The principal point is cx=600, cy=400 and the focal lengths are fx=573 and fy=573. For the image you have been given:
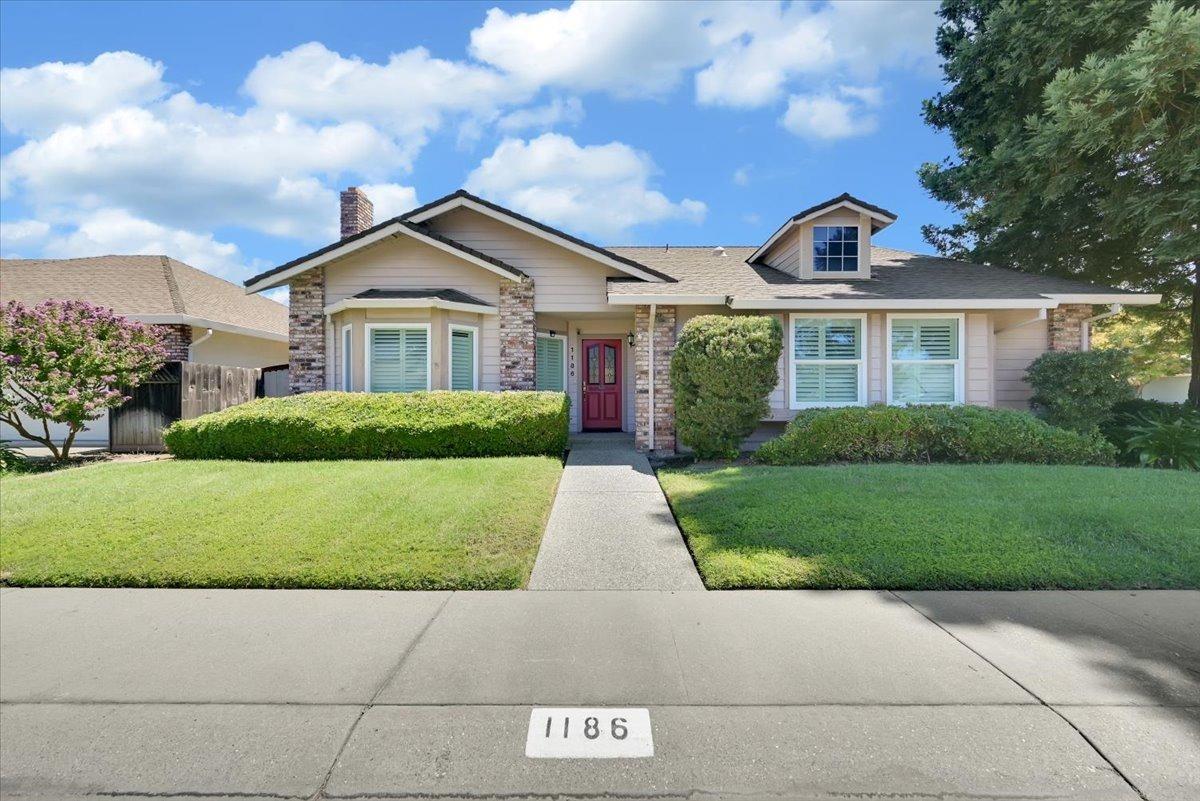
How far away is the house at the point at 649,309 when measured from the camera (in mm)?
11250

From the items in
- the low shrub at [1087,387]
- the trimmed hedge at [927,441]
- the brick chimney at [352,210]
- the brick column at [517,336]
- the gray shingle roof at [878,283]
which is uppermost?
the brick chimney at [352,210]

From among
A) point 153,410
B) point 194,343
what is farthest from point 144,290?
point 153,410

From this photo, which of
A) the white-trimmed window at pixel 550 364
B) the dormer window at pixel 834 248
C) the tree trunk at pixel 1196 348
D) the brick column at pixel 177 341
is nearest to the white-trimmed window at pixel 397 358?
the white-trimmed window at pixel 550 364

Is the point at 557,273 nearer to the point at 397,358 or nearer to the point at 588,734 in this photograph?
the point at 397,358

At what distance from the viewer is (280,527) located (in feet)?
19.2

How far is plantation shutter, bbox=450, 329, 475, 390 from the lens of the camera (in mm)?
11748

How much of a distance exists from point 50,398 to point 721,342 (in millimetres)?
11371

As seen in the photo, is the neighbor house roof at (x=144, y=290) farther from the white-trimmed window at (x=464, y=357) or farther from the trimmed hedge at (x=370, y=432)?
the white-trimmed window at (x=464, y=357)

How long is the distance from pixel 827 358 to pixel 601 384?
5456 millimetres

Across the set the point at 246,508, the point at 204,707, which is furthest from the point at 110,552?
the point at 204,707

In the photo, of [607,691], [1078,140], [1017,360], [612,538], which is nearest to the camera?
[607,691]

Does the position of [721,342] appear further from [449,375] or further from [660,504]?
[449,375]

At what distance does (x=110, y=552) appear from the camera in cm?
524

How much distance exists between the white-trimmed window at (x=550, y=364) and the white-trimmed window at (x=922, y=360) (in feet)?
23.3
